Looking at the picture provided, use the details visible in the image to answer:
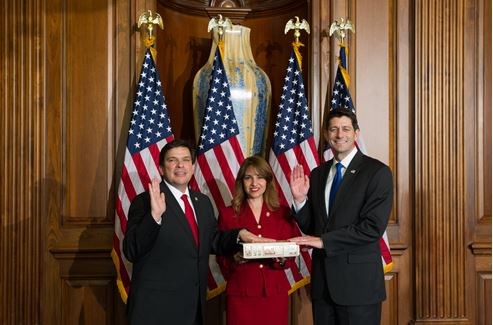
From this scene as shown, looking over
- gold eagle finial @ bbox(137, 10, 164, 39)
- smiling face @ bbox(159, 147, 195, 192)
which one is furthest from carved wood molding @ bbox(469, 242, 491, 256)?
gold eagle finial @ bbox(137, 10, 164, 39)

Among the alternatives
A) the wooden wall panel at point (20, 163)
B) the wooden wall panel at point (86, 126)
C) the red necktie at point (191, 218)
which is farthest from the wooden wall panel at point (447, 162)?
the wooden wall panel at point (20, 163)

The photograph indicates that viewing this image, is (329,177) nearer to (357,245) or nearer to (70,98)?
(357,245)

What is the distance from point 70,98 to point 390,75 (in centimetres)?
229

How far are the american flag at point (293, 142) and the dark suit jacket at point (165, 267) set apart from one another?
1247mm

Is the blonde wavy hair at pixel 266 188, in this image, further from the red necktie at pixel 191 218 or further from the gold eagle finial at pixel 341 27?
the gold eagle finial at pixel 341 27

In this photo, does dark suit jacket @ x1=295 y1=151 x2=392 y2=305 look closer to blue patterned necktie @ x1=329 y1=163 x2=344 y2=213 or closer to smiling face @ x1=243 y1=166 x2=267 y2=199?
blue patterned necktie @ x1=329 y1=163 x2=344 y2=213

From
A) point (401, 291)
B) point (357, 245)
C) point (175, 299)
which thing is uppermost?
point (357, 245)

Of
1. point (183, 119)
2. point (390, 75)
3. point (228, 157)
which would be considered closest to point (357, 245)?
point (228, 157)

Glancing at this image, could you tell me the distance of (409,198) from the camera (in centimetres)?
402

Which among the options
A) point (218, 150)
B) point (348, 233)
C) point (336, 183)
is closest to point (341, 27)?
point (218, 150)

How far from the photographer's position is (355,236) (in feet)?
8.66

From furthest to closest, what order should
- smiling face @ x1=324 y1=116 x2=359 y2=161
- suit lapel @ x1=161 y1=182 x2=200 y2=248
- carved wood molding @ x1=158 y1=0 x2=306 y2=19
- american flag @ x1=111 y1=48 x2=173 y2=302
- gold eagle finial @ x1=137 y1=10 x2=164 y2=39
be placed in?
carved wood molding @ x1=158 y1=0 x2=306 y2=19 → gold eagle finial @ x1=137 y1=10 x2=164 y2=39 → american flag @ x1=111 y1=48 x2=173 y2=302 → smiling face @ x1=324 y1=116 x2=359 y2=161 → suit lapel @ x1=161 y1=182 x2=200 y2=248

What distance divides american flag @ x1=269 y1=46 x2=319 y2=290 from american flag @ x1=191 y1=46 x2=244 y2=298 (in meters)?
0.29

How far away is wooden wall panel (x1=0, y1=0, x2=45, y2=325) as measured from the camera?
151 inches
